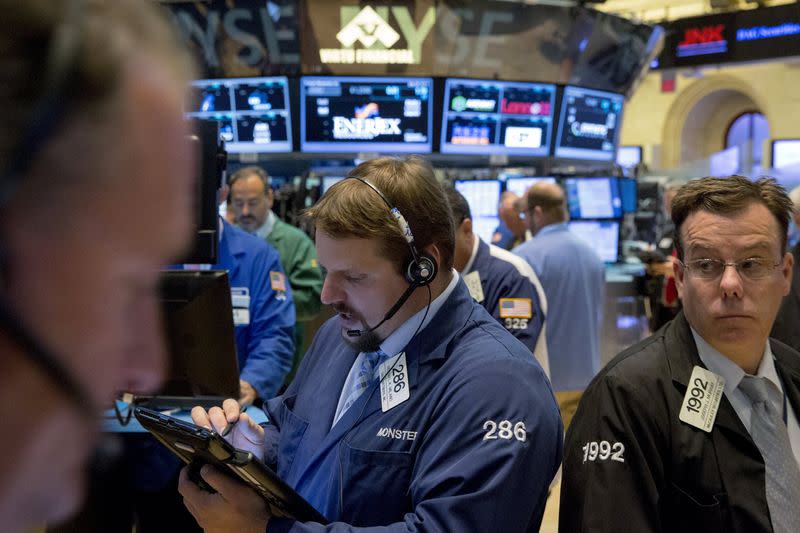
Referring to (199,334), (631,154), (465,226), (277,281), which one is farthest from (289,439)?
(631,154)

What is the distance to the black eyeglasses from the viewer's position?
2.00 m

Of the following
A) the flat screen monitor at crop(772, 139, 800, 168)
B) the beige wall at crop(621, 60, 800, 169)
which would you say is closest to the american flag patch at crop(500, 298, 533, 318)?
the flat screen monitor at crop(772, 139, 800, 168)

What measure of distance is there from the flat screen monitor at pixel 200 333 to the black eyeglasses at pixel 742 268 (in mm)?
1422

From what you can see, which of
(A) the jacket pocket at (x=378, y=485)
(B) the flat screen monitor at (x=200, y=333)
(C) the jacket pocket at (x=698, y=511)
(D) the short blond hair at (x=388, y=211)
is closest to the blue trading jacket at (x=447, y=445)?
(A) the jacket pocket at (x=378, y=485)

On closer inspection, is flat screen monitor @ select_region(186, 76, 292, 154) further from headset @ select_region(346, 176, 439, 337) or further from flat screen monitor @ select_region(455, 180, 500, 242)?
headset @ select_region(346, 176, 439, 337)

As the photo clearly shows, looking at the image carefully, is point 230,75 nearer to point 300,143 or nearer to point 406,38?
point 300,143

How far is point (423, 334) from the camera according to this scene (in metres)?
1.82

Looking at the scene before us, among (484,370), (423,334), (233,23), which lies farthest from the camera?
(233,23)

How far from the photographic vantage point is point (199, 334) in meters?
2.63

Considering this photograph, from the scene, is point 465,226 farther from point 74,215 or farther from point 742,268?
point 74,215

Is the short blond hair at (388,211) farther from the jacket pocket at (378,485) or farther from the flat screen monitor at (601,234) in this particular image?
the flat screen monitor at (601,234)

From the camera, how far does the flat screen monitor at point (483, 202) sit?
23.2 feet

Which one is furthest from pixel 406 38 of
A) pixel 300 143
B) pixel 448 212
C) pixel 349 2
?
pixel 448 212

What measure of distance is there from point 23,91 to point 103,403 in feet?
0.55
